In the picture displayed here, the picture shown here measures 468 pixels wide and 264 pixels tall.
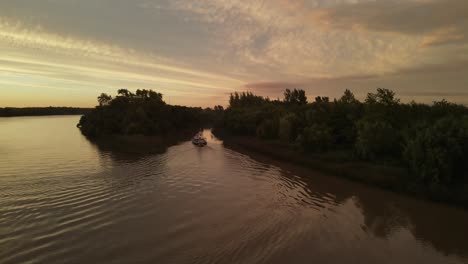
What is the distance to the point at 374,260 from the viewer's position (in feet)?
52.5

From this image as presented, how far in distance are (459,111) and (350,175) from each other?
1615cm

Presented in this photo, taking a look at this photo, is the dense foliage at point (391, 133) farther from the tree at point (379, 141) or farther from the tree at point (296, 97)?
the tree at point (296, 97)

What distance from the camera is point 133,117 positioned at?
3383 inches

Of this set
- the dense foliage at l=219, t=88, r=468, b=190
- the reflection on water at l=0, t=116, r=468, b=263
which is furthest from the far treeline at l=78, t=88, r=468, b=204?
the reflection on water at l=0, t=116, r=468, b=263

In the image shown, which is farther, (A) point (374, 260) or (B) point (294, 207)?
(B) point (294, 207)

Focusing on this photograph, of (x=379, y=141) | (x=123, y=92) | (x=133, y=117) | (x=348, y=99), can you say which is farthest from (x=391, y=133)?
(x=123, y=92)

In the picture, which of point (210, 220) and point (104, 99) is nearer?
point (210, 220)

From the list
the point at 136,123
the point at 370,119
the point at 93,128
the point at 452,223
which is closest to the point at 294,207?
the point at 452,223

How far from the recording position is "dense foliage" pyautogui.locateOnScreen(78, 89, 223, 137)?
8438 centimetres

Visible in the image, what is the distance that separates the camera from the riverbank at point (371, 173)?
25.8 metres

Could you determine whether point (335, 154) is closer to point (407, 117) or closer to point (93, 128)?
point (407, 117)

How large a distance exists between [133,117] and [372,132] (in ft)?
231

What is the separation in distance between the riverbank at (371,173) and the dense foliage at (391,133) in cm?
98

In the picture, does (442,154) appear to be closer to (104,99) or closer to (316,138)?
(316,138)
